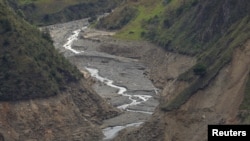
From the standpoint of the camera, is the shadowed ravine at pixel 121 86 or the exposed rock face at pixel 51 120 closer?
the exposed rock face at pixel 51 120

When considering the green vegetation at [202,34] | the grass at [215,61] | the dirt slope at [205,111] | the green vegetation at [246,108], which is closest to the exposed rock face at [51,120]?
the dirt slope at [205,111]

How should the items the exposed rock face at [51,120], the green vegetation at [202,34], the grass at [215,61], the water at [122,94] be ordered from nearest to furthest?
the grass at [215,61]
the green vegetation at [202,34]
the exposed rock face at [51,120]
the water at [122,94]

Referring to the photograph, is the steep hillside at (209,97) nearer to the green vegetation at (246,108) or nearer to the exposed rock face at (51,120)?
the green vegetation at (246,108)

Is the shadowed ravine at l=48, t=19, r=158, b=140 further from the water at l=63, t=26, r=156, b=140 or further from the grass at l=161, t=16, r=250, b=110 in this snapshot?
the grass at l=161, t=16, r=250, b=110

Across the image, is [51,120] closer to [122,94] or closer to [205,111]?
[205,111]

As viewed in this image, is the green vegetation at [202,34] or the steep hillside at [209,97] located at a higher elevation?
the green vegetation at [202,34]

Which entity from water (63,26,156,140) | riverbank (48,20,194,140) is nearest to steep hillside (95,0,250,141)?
water (63,26,156,140)

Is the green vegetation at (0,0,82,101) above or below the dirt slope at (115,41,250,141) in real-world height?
above
